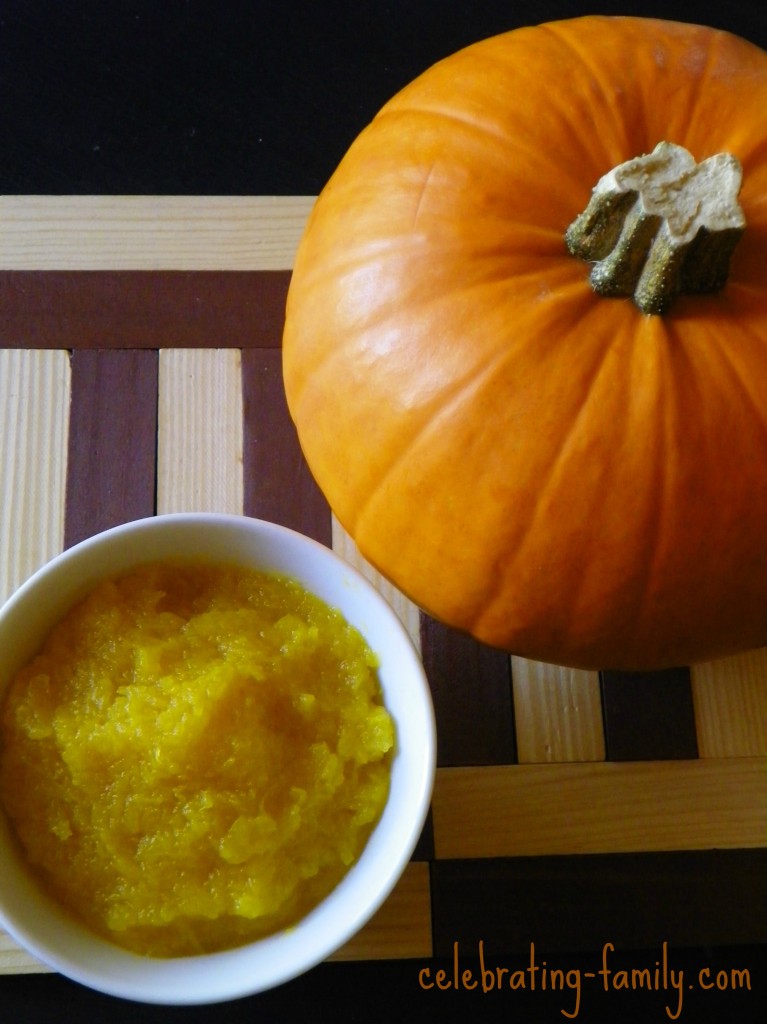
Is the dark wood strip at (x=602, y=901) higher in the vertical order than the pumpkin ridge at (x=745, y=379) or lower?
lower

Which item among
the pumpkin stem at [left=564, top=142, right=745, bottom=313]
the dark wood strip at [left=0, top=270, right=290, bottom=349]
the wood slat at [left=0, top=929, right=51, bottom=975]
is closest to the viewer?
the pumpkin stem at [left=564, top=142, right=745, bottom=313]

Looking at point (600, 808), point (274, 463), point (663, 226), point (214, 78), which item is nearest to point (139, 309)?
point (274, 463)

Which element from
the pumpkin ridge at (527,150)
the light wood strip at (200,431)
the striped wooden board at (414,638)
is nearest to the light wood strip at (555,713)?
the striped wooden board at (414,638)

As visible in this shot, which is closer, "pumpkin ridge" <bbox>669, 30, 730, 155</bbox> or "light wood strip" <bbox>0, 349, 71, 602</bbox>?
"pumpkin ridge" <bbox>669, 30, 730, 155</bbox>

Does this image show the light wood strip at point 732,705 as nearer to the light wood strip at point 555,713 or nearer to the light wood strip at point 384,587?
the light wood strip at point 555,713

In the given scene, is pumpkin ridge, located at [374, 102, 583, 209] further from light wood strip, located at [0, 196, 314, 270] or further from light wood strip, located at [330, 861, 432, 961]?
light wood strip, located at [330, 861, 432, 961]

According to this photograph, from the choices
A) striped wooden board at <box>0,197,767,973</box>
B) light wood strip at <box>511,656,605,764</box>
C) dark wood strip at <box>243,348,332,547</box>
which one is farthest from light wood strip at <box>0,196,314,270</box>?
light wood strip at <box>511,656,605,764</box>

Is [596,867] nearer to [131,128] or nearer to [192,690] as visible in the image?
[192,690]

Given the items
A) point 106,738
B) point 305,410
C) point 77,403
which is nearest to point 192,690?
point 106,738
